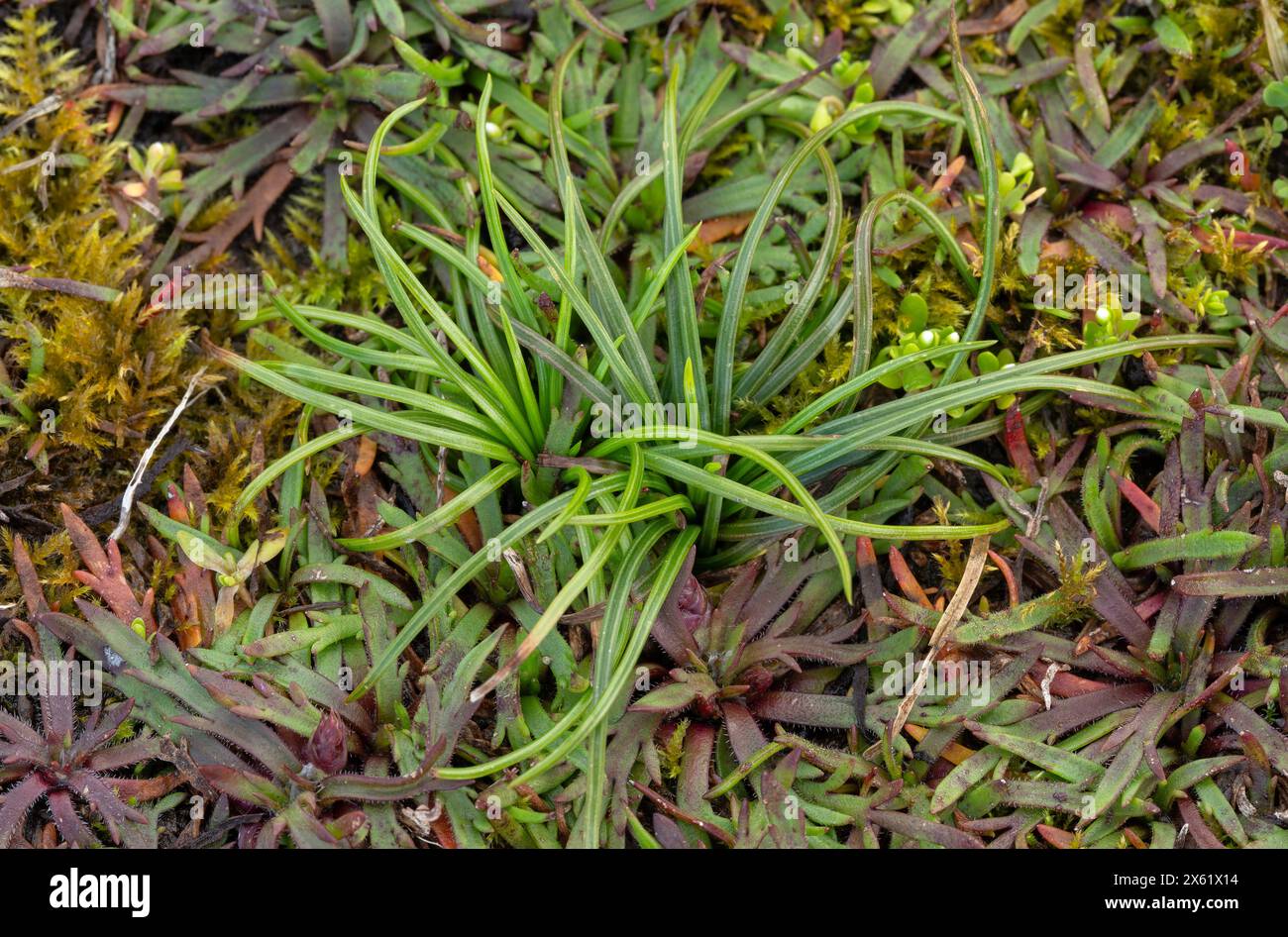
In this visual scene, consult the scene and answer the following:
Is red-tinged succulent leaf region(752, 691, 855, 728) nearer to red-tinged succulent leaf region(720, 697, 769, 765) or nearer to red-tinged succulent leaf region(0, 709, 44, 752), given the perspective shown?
red-tinged succulent leaf region(720, 697, 769, 765)

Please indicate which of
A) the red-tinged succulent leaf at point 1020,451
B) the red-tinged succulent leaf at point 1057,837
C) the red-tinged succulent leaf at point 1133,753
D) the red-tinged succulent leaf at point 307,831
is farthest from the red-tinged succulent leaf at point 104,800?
the red-tinged succulent leaf at point 1020,451

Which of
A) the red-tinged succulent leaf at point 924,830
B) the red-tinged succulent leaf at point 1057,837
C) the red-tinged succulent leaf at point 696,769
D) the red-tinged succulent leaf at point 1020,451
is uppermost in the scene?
the red-tinged succulent leaf at point 1020,451

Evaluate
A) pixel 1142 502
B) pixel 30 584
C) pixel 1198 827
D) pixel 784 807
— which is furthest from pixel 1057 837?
pixel 30 584

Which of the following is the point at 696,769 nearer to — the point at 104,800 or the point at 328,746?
the point at 328,746

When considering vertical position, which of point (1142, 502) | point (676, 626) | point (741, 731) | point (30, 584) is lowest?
point (741, 731)

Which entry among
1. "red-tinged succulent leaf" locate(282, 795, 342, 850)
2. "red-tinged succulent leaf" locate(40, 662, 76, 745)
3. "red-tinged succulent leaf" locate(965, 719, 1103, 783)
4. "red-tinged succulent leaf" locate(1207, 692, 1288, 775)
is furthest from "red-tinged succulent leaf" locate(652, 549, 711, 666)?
"red-tinged succulent leaf" locate(40, 662, 76, 745)

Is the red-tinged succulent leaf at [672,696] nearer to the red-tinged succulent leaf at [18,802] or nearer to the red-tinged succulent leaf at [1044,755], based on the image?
the red-tinged succulent leaf at [1044,755]

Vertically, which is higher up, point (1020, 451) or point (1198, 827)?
point (1020, 451)
